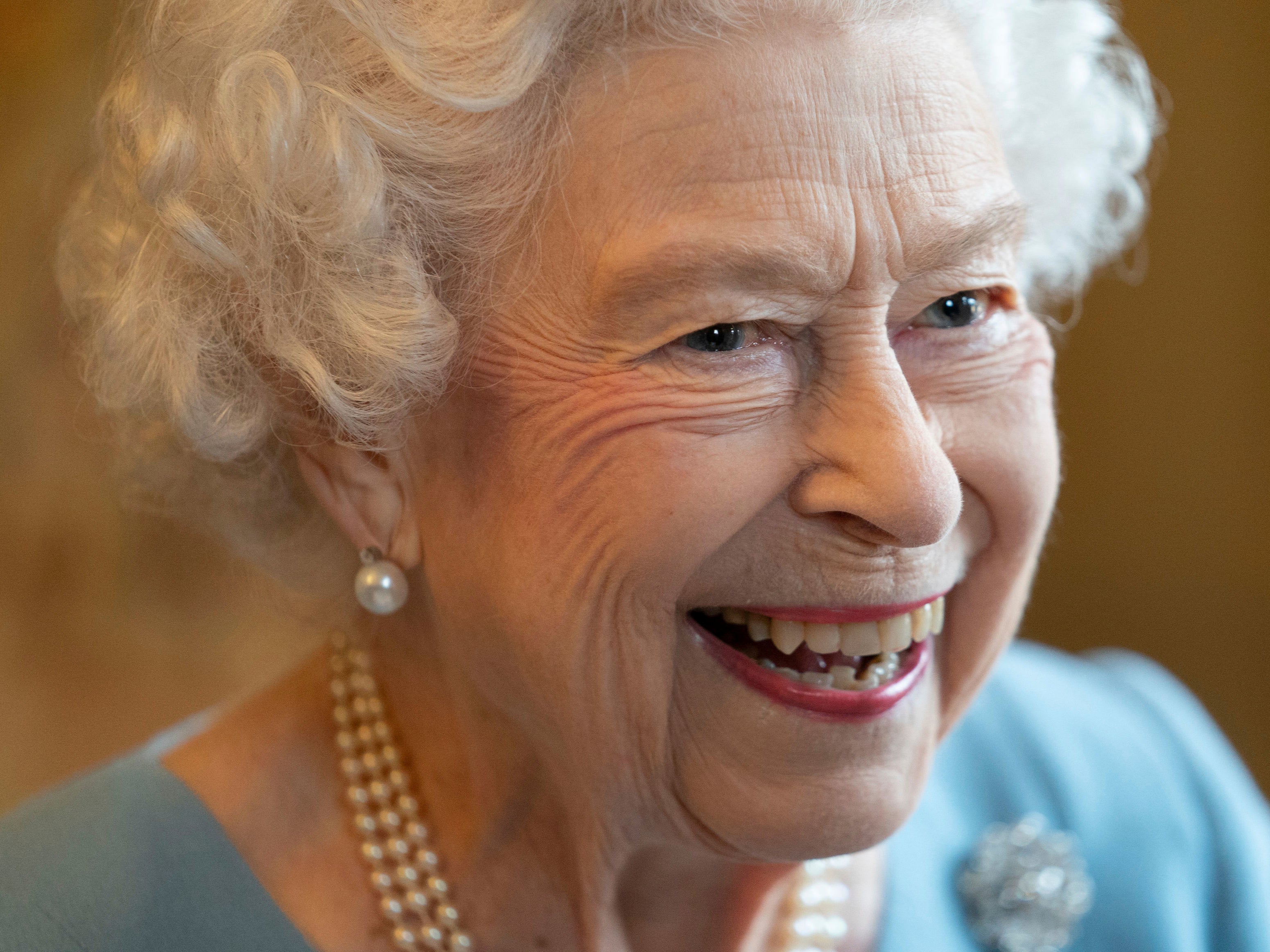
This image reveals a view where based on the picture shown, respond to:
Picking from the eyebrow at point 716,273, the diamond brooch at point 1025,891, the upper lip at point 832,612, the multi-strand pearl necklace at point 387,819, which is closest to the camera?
the eyebrow at point 716,273

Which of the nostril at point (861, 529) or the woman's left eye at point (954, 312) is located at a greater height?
the woman's left eye at point (954, 312)

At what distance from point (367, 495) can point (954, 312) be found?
609mm

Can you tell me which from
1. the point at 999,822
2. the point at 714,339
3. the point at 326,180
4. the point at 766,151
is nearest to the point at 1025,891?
the point at 999,822

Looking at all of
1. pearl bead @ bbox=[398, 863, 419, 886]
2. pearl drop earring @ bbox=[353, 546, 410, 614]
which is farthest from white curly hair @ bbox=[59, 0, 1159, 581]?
pearl bead @ bbox=[398, 863, 419, 886]

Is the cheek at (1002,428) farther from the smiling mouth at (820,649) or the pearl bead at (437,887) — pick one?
the pearl bead at (437,887)

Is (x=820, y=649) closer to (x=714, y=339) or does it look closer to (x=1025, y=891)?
(x=714, y=339)

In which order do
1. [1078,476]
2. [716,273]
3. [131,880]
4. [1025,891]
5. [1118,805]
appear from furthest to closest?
[1078,476]
[1118,805]
[1025,891]
[131,880]
[716,273]

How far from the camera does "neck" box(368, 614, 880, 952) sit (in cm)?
124

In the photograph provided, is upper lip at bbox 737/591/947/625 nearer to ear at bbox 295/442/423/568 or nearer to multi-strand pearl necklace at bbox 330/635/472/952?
ear at bbox 295/442/423/568

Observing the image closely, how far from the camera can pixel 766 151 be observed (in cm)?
96

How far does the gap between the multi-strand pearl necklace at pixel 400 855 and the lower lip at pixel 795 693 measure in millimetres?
298

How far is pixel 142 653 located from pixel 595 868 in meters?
1.28

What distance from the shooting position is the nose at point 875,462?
3.24 feet

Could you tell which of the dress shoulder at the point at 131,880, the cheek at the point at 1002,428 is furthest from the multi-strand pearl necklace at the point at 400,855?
the cheek at the point at 1002,428
